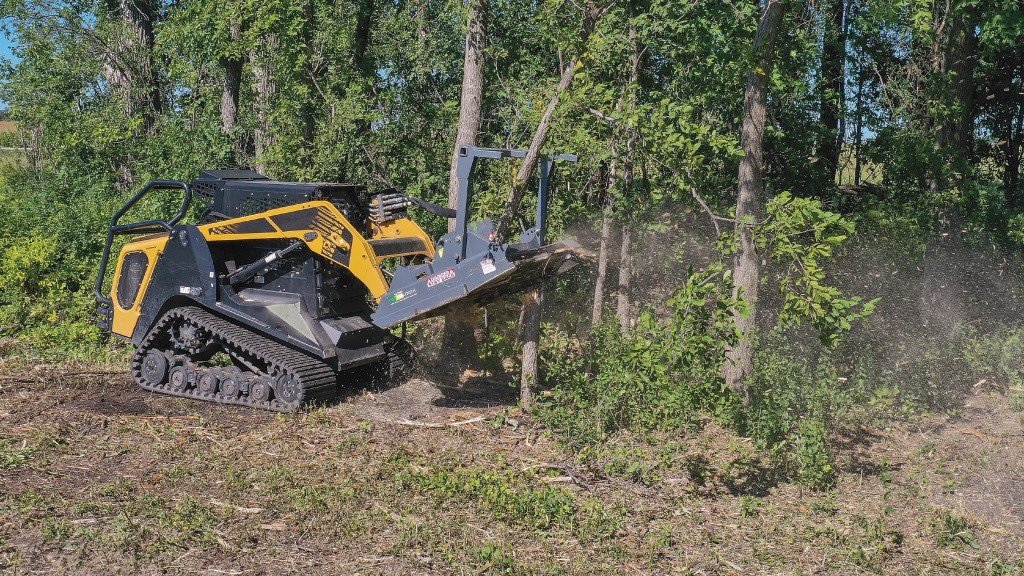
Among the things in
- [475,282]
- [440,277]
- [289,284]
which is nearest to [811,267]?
[475,282]

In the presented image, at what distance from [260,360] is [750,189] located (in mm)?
5334

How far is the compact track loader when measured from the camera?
9.04m

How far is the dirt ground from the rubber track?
0.16 metres

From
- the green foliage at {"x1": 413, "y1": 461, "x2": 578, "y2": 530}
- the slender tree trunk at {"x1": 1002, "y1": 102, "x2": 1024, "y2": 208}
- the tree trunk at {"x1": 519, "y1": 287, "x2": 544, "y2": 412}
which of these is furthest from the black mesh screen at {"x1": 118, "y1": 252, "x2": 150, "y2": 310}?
the slender tree trunk at {"x1": 1002, "y1": 102, "x2": 1024, "y2": 208}

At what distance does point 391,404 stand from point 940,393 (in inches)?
237

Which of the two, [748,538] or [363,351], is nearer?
[748,538]

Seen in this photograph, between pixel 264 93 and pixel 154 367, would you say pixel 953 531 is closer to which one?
pixel 154 367

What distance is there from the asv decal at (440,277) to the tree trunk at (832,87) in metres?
6.51

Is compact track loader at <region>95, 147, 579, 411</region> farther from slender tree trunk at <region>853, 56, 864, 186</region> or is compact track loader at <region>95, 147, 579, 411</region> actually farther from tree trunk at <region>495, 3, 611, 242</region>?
slender tree trunk at <region>853, 56, 864, 186</region>

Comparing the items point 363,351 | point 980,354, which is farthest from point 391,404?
point 980,354

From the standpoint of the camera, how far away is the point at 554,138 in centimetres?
920

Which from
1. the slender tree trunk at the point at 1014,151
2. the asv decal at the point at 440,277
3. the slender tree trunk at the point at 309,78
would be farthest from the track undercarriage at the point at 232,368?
the slender tree trunk at the point at 1014,151

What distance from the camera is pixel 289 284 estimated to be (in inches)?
393

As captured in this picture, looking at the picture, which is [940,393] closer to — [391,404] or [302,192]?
[391,404]
